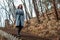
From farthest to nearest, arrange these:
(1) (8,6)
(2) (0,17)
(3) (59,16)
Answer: (2) (0,17) → (1) (8,6) → (3) (59,16)

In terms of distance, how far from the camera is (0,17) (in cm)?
5534

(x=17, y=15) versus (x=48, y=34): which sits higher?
(x=17, y=15)

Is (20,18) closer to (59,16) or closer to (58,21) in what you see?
(58,21)

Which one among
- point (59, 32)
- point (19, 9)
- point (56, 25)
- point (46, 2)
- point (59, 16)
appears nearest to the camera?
point (19, 9)

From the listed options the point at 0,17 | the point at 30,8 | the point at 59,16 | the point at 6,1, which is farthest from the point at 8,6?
the point at 59,16

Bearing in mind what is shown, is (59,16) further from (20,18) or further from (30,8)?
(30,8)

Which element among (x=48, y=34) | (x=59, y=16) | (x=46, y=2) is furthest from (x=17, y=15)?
(x=46, y=2)

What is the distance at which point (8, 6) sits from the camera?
4219 centimetres

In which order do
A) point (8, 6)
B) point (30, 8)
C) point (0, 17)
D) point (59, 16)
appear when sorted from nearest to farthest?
point (59, 16) → point (30, 8) → point (8, 6) → point (0, 17)

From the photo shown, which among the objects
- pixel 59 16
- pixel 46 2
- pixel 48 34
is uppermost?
pixel 46 2

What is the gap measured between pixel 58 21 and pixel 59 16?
5.00ft

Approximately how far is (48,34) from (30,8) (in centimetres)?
1833

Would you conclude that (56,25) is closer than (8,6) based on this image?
Yes

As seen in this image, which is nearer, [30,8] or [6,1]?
[30,8]
